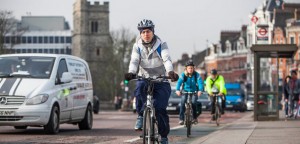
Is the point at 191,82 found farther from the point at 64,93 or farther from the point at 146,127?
the point at 146,127

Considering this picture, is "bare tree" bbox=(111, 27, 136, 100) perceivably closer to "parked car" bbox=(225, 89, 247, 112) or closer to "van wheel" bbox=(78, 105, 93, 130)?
"parked car" bbox=(225, 89, 247, 112)

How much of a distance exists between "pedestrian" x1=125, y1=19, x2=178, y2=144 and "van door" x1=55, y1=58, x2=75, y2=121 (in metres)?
7.50

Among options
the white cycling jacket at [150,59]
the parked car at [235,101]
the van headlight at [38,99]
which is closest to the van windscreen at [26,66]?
the van headlight at [38,99]

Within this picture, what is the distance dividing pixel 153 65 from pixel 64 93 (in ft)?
26.5

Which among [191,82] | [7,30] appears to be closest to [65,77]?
[191,82]

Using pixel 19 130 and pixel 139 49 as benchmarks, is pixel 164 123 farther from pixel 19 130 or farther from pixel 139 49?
pixel 19 130

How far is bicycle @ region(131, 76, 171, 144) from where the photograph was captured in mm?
11734

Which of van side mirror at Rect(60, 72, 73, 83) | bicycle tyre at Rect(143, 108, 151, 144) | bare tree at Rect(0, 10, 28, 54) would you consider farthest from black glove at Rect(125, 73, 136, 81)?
bare tree at Rect(0, 10, 28, 54)

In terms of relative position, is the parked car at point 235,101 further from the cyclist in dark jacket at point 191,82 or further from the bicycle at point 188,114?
the bicycle at point 188,114

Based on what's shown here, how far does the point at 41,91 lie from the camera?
18.9 meters

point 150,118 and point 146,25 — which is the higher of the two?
point 146,25

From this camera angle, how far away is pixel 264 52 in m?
28.2

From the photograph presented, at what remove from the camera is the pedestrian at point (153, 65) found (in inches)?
481

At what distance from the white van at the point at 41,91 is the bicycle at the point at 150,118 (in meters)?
7.01
